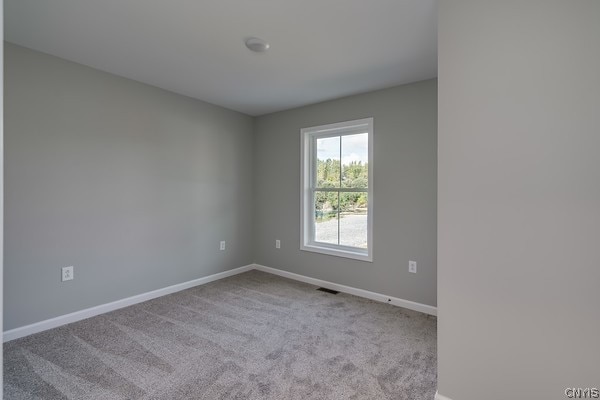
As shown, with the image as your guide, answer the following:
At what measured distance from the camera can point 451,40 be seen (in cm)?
150

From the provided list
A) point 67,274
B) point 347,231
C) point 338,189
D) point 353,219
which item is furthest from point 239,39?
point 67,274

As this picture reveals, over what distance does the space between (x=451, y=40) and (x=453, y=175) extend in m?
0.72

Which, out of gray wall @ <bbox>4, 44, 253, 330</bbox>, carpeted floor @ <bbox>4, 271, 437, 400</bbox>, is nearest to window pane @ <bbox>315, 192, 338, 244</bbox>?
carpeted floor @ <bbox>4, 271, 437, 400</bbox>

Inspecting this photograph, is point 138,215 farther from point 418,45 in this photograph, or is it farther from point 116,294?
point 418,45

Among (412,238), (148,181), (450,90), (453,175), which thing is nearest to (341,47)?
(450,90)

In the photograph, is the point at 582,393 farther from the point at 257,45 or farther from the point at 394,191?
the point at 257,45

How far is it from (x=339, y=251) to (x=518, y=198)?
7.55ft

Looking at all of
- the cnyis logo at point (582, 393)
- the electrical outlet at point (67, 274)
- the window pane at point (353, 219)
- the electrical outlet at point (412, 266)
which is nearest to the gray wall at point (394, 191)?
the electrical outlet at point (412, 266)

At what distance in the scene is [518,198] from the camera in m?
1.37

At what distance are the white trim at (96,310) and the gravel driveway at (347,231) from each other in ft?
4.98

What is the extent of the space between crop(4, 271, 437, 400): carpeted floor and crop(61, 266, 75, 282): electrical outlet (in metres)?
0.41

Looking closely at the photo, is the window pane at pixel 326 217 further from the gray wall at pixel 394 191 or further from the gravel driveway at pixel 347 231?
the gray wall at pixel 394 191

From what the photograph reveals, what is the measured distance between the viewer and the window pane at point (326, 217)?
3.67 metres

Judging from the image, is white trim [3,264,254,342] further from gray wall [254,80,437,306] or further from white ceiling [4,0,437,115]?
white ceiling [4,0,437,115]
